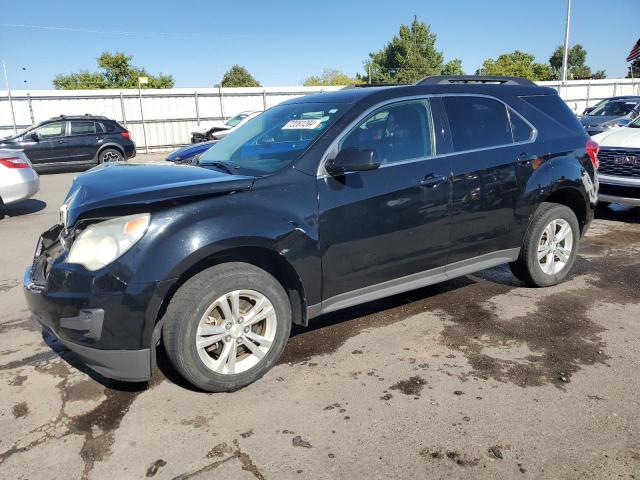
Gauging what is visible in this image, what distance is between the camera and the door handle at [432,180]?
3.71 m

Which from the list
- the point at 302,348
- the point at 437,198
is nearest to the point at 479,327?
the point at 437,198

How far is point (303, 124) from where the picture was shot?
377 centimetres

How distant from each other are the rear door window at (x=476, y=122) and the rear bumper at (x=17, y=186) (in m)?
7.64

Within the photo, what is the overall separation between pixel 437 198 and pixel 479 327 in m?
1.10

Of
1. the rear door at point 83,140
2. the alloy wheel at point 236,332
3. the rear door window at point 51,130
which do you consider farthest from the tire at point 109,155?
the alloy wheel at point 236,332

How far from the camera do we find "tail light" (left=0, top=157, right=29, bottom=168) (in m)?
8.53

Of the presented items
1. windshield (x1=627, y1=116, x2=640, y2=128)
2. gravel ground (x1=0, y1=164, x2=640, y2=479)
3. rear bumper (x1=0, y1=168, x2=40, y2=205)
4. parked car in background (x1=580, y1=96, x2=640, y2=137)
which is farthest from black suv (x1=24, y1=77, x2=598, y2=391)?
parked car in background (x1=580, y1=96, x2=640, y2=137)

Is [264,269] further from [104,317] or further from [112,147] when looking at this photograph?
[112,147]

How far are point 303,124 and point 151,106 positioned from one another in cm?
2065

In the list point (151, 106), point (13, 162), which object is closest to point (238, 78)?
point (151, 106)

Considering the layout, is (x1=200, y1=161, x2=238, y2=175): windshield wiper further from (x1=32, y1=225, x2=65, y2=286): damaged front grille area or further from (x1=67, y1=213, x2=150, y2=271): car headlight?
(x1=32, y1=225, x2=65, y2=286): damaged front grille area

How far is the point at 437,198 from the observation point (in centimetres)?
378

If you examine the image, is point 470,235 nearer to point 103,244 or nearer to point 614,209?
point 103,244

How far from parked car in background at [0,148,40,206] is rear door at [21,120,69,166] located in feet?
21.8
